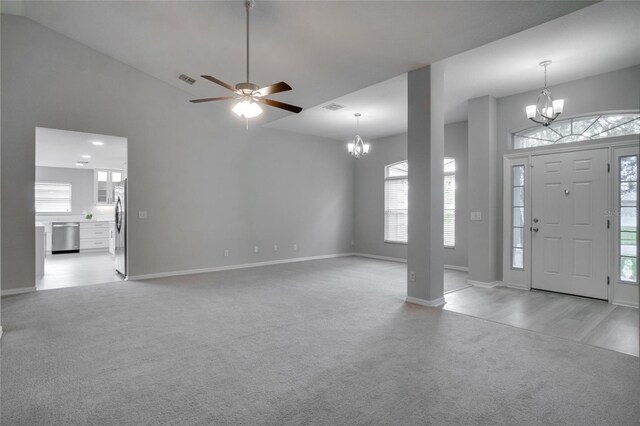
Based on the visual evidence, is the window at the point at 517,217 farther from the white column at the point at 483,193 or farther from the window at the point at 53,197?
the window at the point at 53,197

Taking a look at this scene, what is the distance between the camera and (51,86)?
16.2 ft

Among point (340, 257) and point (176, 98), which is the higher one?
point (176, 98)

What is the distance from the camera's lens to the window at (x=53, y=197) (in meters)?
9.51

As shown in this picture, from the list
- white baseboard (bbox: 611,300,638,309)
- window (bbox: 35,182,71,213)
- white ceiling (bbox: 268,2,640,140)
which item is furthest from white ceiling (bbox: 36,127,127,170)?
white baseboard (bbox: 611,300,638,309)

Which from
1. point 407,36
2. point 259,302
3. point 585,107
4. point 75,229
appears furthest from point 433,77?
point 75,229

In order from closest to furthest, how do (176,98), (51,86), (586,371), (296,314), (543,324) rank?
(586,371), (543,324), (296,314), (51,86), (176,98)

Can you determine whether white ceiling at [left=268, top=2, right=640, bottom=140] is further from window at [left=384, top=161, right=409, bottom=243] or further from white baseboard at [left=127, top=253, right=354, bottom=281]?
white baseboard at [left=127, top=253, right=354, bottom=281]

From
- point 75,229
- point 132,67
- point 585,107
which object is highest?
point 132,67

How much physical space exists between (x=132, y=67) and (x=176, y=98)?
2.64 feet

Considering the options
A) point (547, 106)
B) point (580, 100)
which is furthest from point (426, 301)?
point (580, 100)

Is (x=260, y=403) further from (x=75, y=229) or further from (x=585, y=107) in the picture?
(x=75, y=229)

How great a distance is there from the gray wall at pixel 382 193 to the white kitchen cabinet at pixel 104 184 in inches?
305

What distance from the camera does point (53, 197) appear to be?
9.70 m

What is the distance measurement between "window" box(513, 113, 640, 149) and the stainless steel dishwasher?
10.9 meters
